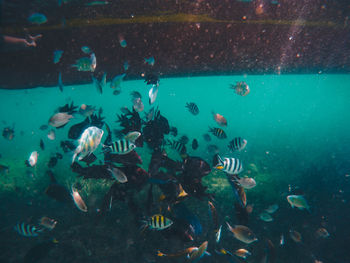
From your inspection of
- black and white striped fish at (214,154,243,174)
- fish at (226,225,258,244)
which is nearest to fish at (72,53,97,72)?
black and white striped fish at (214,154,243,174)

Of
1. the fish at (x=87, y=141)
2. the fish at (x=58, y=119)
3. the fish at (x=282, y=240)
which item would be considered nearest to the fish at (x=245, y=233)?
the fish at (x=282, y=240)

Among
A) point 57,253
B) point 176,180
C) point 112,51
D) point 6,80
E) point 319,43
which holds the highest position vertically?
point 319,43

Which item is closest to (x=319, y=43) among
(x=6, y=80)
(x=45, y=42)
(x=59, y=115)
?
(x=59, y=115)

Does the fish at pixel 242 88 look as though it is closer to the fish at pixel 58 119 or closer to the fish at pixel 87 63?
the fish at pixel 87 63

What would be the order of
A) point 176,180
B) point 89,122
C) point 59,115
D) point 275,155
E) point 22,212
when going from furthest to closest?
1. point 275,155
2. point 22,212
3. point 89,122
4. point 59,115
5. point 176,180

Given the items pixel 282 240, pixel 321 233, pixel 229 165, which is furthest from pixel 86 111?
pixel 321 233

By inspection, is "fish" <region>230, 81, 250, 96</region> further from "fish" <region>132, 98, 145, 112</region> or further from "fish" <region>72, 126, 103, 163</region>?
"fish" <region>72, 126, 103, 163</region>

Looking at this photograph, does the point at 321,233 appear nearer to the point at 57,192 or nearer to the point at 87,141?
the point at 87,141

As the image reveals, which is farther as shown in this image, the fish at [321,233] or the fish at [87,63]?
the fish at [321,233]

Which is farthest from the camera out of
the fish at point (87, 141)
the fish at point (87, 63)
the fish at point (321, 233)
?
the fish at point (321, 233)

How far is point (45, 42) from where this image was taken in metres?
6.71

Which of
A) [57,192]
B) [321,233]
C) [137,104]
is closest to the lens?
[57,192]

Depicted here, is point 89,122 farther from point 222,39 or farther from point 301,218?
point 301,218

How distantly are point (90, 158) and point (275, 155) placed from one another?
17.5 metres
